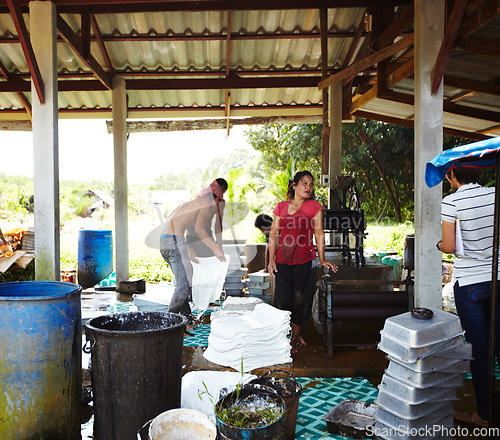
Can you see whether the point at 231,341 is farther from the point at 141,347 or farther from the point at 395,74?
the point at 395,74

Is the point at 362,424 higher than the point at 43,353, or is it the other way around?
the point at 43,353

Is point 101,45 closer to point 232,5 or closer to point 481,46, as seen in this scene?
point 232,5

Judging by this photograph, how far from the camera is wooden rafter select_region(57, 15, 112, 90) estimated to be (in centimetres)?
577

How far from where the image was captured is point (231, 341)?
4.35 meters

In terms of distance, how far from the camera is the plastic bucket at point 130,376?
112 inches

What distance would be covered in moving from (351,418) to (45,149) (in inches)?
164

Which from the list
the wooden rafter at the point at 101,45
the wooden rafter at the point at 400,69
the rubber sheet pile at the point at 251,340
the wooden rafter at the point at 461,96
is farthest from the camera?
the wooden rafter at the point at 461,96

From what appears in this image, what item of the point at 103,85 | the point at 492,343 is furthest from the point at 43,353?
the point at 103,85

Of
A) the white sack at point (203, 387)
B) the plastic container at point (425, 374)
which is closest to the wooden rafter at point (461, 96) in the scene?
the plastic container at point (425, 374)

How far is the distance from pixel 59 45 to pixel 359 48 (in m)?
5.41

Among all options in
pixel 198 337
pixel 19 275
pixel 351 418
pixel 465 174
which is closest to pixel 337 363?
pixel 351 418

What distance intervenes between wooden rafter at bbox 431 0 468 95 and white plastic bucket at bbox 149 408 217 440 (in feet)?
12.4

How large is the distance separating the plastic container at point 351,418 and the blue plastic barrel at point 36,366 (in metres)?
1.89

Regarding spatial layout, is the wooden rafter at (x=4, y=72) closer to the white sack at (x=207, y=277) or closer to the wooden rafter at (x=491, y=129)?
the white sack at (x=207, y=277)
